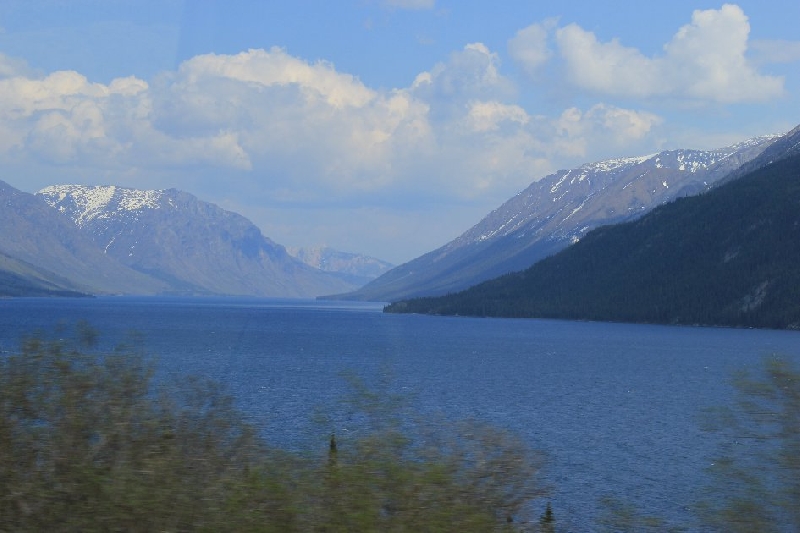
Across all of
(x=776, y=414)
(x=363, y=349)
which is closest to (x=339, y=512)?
(x=776, y=414)

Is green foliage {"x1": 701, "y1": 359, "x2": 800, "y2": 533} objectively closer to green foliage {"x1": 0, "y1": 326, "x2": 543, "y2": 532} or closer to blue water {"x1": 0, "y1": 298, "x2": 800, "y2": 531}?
blue water {"x1": 0, "y1": 298, "x2": 800, "y2": 531}

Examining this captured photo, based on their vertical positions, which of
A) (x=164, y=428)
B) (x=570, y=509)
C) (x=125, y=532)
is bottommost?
(x=570, y=509)

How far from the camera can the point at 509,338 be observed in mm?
186125

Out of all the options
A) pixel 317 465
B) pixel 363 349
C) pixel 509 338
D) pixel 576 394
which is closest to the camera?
pixel 317 465

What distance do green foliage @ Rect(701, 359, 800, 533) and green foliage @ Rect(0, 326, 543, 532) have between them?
9.24 feet

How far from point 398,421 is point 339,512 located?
2466 mm

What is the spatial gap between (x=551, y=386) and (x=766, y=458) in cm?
8176

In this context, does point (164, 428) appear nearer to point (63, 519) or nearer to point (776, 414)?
point (63, 519)

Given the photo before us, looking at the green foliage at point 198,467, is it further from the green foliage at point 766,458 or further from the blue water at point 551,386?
the green foliage at point 766,458

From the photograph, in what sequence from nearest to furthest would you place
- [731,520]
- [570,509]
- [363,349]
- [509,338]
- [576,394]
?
[731,520] → [570,509] → [576,394] → [363,349] → [509,338]

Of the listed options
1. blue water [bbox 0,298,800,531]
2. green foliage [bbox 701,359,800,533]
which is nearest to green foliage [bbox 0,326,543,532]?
blue water [bbox 0,298,800,531]

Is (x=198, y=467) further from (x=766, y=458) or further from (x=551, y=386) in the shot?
(x=551, y=386)

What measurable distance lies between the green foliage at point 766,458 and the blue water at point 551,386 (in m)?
1.47

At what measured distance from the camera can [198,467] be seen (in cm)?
1480
